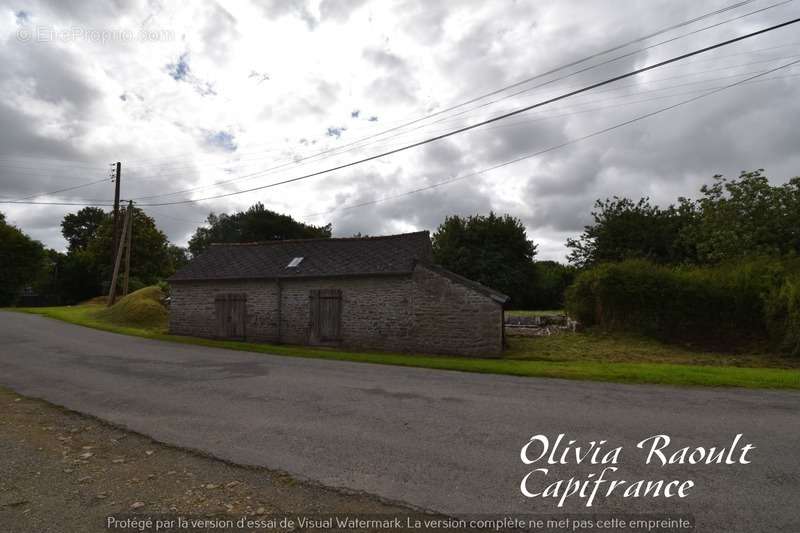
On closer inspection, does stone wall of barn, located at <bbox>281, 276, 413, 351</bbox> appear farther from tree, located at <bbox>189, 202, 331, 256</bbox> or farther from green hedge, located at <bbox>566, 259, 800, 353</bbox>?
tree, located at <bbox>189, 202, 331, 256</bbox>

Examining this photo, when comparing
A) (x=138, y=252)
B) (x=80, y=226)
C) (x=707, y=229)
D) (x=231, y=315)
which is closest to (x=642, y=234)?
(x=707, y=229)

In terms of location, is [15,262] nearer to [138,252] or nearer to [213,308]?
[138,252]

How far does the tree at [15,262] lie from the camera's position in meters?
47.1

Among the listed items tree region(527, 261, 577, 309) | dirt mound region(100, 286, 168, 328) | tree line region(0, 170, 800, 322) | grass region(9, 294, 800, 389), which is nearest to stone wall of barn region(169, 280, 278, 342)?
grass region(9, 294, 800, 389)

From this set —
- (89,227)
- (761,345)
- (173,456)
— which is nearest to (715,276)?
(761,345)

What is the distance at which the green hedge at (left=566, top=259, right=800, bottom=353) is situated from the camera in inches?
664

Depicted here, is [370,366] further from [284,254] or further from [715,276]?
[715,276]

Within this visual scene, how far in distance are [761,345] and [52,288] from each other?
6221 centimetres

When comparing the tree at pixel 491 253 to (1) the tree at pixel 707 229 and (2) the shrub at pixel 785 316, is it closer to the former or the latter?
(1) the tree at pixel 707 229

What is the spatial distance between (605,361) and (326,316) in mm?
11095

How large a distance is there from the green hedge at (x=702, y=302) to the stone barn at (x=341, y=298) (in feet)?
22.1

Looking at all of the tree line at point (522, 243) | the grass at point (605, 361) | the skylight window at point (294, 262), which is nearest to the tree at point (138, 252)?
the tree line at point (522, 243)

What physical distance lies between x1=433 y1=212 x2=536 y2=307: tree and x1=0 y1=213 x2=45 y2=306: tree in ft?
144

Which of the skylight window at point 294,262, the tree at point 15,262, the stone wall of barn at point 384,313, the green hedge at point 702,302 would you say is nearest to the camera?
the green hedge at point 702,302
